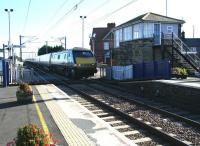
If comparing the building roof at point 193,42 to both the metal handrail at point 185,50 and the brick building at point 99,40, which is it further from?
the metal handrail at point 185,50

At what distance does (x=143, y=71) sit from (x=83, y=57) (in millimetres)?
7497

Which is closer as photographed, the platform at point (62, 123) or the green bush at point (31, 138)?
the green bush at point (31, 138)

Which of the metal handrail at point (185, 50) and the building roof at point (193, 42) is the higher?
the building roof at point (193, 42)

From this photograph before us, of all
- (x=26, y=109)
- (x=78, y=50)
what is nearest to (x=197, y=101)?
(x=26, y=109)

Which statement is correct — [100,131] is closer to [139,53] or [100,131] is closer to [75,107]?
[75,107]

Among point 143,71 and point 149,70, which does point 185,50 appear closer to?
point 143,71

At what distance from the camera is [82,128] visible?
36.2ft

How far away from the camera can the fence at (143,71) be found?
2491cm

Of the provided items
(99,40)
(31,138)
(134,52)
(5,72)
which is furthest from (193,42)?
(31,138)

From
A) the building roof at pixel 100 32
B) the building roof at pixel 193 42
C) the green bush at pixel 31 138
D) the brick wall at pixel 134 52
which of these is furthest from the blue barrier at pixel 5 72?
the building roof at pixel 100 32

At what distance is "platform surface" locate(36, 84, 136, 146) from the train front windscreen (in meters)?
17.5

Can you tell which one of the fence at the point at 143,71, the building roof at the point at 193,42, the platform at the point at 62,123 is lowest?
the platform at the point at 62,123

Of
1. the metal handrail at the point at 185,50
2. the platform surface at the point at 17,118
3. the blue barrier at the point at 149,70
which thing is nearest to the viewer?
the platform surface at the point at 17,118

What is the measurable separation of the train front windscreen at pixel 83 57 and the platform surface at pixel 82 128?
17.5 metres
